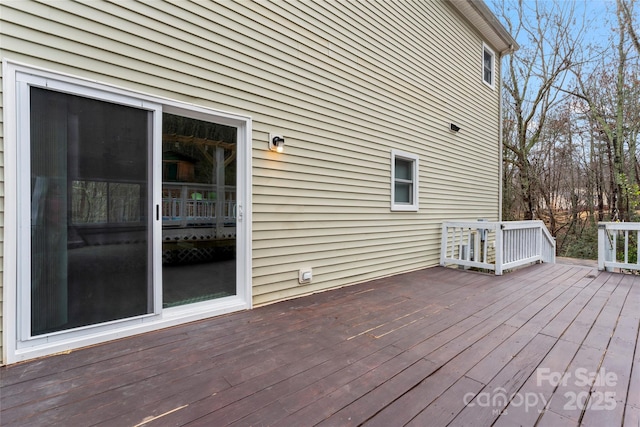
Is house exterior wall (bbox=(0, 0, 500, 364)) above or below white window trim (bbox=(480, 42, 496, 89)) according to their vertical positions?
below

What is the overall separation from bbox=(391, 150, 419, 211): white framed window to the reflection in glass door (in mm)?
2610

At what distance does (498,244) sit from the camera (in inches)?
186

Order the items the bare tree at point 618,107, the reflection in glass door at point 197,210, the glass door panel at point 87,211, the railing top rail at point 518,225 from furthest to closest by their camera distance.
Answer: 1. the bare tree at point 618,107
2. the railing top rail at point 518,225
3. the reflection in glass door at point 197,210
4. the glass door panel at point 87,211

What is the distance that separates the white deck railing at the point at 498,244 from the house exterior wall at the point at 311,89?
0.35m

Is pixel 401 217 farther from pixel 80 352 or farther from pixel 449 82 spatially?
pixel 80 352

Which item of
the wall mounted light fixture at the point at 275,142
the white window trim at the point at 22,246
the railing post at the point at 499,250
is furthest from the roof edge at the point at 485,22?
the white window trim at the point at 22,246

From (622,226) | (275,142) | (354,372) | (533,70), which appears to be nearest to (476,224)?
(622,226)

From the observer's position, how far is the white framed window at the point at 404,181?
15.6 ft

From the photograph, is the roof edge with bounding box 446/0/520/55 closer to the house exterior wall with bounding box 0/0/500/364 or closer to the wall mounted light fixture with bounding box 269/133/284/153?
the house exterior wall with bounding box 0/0/500/364

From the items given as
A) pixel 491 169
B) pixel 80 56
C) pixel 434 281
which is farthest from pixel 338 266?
pixel 491 169

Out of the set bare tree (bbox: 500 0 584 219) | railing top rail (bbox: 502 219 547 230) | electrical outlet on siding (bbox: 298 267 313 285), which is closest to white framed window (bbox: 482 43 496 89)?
railing top rail (bbox: 502 219 547 230)

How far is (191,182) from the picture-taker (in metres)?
3.38

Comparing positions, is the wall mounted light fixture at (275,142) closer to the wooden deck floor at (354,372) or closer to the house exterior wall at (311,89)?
the house exterior wall at (311,89)

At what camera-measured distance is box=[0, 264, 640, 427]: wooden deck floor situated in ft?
4.76
